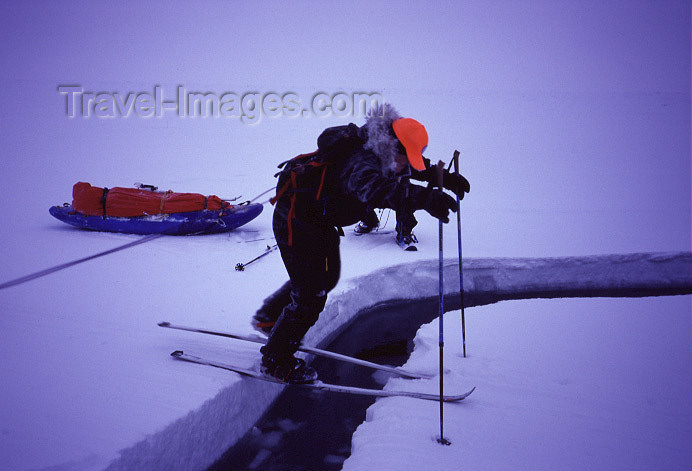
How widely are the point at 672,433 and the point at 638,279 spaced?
15.7 feet

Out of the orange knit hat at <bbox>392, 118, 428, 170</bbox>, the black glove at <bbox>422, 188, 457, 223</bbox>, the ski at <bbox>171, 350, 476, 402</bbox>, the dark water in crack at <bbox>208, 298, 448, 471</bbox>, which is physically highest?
the orange knit hat at <bbox>392, 118, 428, 170</bbox>

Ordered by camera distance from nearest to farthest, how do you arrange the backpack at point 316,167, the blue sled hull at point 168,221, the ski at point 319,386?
the backpack at point 316,167
the ski at point 319,386
the blue sled hull at point 168,221

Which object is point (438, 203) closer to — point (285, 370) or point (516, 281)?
point (285, 370)

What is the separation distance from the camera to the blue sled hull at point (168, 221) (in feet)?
22.3

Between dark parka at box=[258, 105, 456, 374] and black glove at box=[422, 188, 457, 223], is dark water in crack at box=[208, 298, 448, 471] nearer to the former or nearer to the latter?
dark parka at box=[258, 105, 456, 374]

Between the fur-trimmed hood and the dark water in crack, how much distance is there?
1971 mm

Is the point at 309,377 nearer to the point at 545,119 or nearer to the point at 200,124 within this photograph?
the point at 200,124

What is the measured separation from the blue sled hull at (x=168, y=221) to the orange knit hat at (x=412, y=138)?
16.6 feet

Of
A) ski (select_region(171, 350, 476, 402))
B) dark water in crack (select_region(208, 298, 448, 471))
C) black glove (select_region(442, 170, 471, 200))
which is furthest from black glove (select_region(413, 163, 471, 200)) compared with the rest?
dark water in crack (select_region(208, 298, 448, 471))

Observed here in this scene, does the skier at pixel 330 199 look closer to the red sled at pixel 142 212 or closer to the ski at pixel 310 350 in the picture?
the ski at pixel 310 350

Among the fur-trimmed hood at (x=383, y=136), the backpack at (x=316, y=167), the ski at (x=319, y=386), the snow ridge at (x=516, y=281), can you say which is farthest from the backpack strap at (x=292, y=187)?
the snow ridge at (x=516, y=281)

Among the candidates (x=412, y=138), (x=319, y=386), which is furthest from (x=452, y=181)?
(x=319, y=386)

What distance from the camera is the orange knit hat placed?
87.0 inches

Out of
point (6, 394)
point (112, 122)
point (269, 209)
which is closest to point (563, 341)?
point (6, 394)
